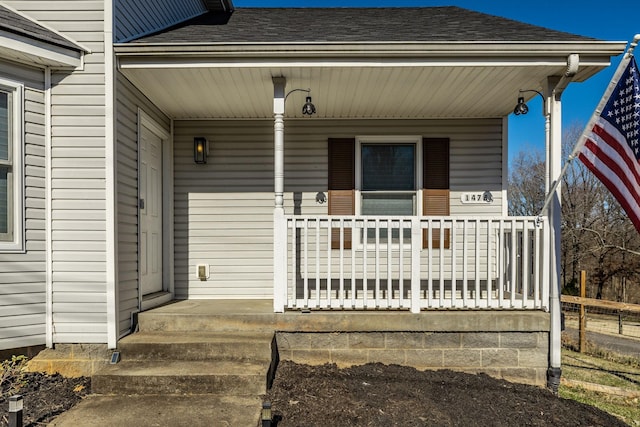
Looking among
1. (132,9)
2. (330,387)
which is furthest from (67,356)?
(132,9)

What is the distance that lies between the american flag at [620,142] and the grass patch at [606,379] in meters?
1.76

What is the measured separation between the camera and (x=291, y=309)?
12.8ft

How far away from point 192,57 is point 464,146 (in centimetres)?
331

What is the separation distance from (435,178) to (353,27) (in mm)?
1974

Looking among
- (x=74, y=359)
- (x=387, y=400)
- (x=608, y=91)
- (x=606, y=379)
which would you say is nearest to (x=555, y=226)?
(x=608, y=91)

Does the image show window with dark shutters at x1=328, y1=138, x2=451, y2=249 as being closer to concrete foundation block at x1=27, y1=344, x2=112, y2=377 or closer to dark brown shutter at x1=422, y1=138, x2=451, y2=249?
dark brown shutter at x1=422, y1=138, x2=451, y2=249

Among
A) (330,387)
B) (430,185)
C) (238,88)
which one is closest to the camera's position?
(330,387)

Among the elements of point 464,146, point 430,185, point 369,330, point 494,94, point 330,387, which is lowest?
point 330,387

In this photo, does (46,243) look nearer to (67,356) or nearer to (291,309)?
(67,356)

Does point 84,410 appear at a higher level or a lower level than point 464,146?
lower

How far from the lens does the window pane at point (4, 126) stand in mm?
3328

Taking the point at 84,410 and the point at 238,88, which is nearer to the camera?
the point at 84,410

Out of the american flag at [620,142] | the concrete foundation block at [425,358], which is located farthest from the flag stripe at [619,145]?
the concrete foundation block at [425,358]

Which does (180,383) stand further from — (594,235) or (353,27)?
(594,235)
